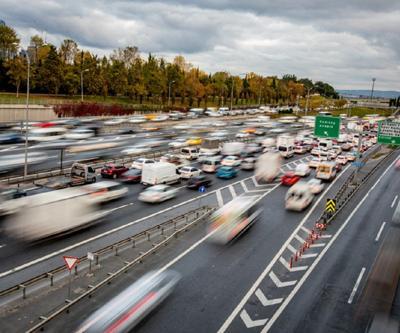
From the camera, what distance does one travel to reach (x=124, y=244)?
24609mm

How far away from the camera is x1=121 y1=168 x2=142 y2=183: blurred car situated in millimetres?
41094

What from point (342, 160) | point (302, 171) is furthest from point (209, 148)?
point (342, 160)

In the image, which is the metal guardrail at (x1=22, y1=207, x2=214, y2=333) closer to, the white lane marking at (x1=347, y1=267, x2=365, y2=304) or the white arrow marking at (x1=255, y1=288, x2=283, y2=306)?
the white arrow marking at (x1=255, y1=288, x2=283, y2=306)

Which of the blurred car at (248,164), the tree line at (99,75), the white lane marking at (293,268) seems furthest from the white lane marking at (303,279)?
the tree line at (99,75)

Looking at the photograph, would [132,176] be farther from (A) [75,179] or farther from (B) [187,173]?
(B) [187,173]

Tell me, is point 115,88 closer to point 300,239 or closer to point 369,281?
point 300,239

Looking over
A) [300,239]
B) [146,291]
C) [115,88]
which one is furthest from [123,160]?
[115,88]

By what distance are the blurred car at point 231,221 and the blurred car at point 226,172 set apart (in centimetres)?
1541

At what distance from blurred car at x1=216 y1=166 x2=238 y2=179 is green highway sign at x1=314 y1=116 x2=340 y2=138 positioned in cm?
1067

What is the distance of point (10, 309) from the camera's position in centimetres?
1709

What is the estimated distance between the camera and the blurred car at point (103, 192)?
2944cm

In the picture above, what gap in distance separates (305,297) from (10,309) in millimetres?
12935

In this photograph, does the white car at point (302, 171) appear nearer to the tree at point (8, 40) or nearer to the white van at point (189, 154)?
the white van at point (189, 154)

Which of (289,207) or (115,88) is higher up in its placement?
(115,88)
